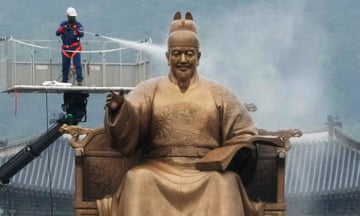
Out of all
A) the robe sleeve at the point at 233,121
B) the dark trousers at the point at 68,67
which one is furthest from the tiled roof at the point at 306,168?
the robe sleeve at the point at 233,121

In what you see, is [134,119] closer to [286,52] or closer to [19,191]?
[19,191]

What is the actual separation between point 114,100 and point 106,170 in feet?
3.01

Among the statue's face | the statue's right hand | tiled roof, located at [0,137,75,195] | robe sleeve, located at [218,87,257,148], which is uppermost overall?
the statue's face

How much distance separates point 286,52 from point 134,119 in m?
25.8

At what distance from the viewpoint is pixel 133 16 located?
4594 cm

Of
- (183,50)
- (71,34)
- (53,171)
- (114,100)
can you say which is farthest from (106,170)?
(53,171)

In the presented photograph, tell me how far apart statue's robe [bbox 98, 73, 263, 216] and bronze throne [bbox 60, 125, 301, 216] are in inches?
10.6

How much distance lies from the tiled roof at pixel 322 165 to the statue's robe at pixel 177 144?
17.2 meters

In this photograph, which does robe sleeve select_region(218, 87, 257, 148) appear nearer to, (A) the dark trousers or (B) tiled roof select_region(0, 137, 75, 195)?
(A) the dark trousers

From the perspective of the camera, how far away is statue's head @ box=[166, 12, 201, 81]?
16188mm

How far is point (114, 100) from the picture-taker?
15.8 meters

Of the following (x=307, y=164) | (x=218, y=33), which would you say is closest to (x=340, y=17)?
(x=218, y=33)

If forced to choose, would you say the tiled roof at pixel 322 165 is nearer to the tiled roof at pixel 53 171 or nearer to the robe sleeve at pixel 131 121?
the tiled roof at pixel 53 171

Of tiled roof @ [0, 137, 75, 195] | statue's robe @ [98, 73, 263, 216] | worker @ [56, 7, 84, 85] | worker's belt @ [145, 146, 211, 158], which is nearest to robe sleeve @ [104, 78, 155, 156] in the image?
statue's robe @ [98, 73, 263, 216]
